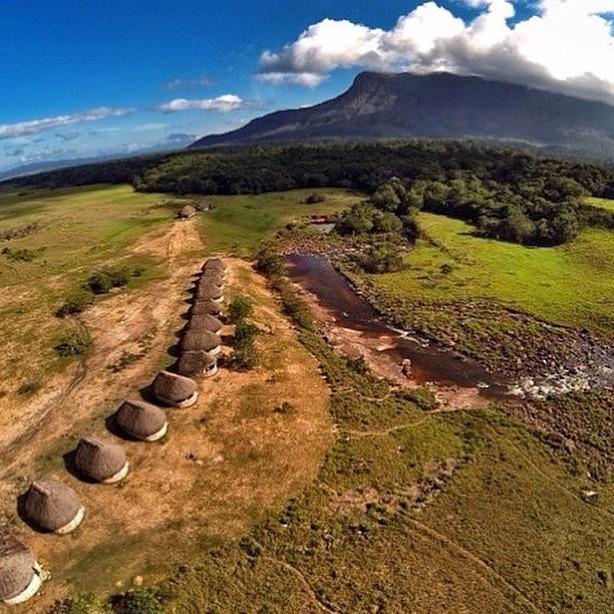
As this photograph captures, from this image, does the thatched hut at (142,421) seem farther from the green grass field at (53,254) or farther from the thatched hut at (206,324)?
the green grass field at (53,254)

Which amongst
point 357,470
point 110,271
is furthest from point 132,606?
→ point 110,271

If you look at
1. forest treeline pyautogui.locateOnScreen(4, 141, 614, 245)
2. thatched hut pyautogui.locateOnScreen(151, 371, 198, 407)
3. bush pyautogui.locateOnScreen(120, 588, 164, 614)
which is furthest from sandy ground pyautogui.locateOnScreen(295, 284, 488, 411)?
forest treeline pyautogui.locateOnScreen(4, 141, 614, 245)

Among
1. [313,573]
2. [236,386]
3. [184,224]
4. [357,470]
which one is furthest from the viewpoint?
[184,224]

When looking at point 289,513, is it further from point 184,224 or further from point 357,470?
point 184,224

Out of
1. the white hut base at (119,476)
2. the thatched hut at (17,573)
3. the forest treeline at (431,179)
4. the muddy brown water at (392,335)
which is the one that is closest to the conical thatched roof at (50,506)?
the thatched hut at (17,573)

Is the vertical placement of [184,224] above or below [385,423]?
above

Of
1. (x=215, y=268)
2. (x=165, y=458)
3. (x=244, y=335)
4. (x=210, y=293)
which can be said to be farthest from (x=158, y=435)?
(x=215, y=268)

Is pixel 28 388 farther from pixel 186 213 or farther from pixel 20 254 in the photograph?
pixel 186 213
